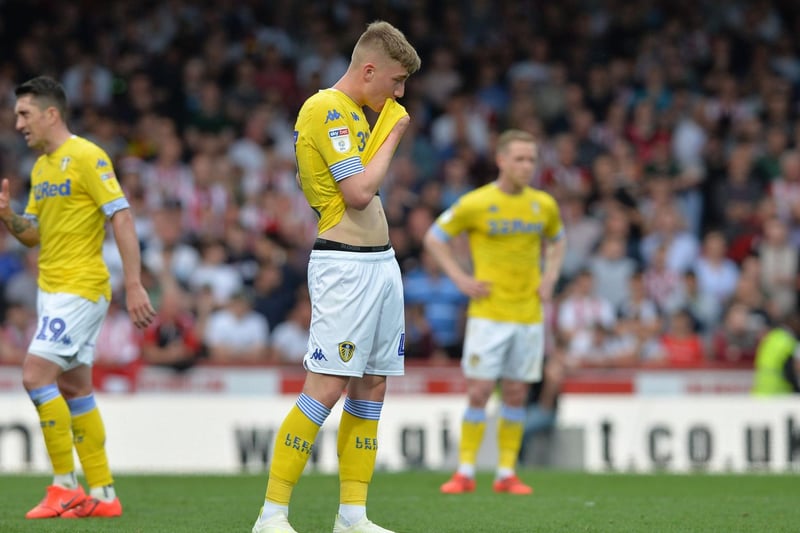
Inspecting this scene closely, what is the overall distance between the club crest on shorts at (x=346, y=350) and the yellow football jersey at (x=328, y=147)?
594mm

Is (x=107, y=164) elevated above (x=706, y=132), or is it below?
below

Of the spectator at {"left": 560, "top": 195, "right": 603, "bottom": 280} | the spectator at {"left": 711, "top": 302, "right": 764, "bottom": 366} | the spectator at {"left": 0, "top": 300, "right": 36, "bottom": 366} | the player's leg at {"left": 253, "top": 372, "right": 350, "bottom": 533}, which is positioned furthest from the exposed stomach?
the spectator at {"left": 560, "top": 195, "right": 603, "bottom": 280}

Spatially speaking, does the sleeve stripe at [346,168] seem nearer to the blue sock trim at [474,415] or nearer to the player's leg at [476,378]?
the player's leg at [476,378]

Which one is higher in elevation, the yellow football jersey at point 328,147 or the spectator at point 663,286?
the yellow football jersey at point 328,147

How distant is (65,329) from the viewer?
25.7ft

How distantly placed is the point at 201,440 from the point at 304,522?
242 inches

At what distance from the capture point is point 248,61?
19062 mm

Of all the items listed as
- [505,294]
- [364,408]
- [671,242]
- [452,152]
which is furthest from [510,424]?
[452,152]

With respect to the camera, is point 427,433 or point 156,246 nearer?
point 427,433

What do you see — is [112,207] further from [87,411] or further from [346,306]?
[346,306]

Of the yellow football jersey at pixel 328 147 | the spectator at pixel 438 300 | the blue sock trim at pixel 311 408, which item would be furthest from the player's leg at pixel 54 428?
the spectator at pixel 438 300

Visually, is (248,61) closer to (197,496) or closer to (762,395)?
(762,395)

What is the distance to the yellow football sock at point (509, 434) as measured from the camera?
1024cm

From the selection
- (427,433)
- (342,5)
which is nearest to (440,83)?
(342,5)
